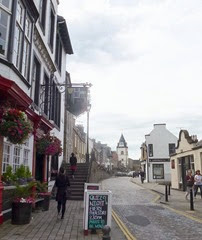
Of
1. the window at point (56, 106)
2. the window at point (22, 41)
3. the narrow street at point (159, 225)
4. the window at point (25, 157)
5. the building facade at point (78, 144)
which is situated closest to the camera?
the narrow street at point (159, 225)

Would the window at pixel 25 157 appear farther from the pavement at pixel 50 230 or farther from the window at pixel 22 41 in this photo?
the window at pixel 22 41

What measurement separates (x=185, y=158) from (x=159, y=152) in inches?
813

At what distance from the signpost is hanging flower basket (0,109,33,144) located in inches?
99.6

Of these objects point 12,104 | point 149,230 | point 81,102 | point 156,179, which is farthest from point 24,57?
point 156,179

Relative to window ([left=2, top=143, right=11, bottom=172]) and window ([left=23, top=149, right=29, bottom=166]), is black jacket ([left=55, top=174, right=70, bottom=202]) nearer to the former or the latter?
window ([left=2, top=143, right=11, bottom=172])

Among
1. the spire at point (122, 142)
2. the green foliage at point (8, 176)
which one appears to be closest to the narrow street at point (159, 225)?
the green foliage at point (8, 176)

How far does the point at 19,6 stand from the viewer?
10.9 metres

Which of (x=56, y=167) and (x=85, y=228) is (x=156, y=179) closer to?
(x=56, y=167)

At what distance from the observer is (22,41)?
36.1 feet

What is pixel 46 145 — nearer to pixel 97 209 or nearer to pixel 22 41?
pixel 22 41

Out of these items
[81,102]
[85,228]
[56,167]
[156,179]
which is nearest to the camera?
[85,228]

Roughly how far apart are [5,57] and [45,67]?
307 inches

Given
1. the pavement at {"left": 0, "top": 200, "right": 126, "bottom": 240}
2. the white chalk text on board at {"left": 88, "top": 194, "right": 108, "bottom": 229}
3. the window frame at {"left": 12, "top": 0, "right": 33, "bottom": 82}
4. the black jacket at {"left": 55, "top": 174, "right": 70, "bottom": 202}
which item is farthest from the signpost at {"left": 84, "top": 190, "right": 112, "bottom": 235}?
the window frame at {"left": 12, "top": 0, "right": 33, "bottom": 82}

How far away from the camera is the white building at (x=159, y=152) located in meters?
46.2
